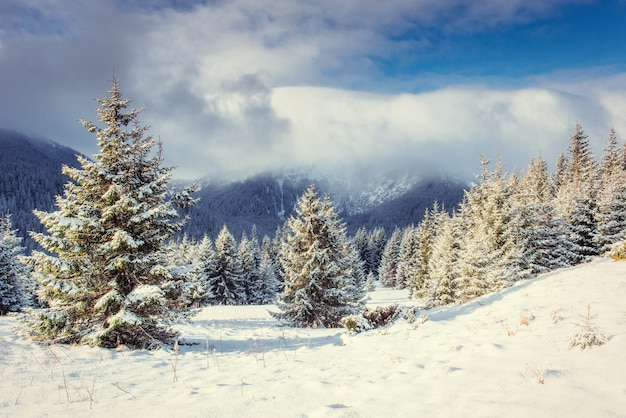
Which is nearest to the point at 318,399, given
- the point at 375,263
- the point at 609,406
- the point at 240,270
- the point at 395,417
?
the point at 395,417

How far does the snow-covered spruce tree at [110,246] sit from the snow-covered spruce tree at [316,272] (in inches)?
372

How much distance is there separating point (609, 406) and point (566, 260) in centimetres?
2935

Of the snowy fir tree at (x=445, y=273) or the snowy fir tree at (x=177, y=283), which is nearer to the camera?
the snowy fir tree at (x=177, y=283)

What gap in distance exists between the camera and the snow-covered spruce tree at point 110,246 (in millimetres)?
9094

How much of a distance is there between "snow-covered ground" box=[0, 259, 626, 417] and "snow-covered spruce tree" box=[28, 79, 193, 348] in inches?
37.2

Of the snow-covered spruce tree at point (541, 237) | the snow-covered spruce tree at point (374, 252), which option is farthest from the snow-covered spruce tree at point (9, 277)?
the snow-covered spruce tree at point (374, 252)

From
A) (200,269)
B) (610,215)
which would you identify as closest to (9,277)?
(200,269)

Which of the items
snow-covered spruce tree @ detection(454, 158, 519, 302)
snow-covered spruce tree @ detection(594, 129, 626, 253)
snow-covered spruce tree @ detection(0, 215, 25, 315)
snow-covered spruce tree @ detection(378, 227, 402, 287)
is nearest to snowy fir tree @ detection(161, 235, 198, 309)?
snow-covered spruce tree @ detection(454, 158, 519, 302)

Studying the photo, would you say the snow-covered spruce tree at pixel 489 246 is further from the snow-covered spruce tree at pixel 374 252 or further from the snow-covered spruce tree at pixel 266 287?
the snow-covered spruce tree at pixel 374 252

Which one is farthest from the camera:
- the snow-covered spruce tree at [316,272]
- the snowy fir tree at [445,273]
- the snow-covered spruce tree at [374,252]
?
the snow-covered spruce tree at [374,252]

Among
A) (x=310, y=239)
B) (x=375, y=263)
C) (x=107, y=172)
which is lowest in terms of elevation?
(x=375, y=263)

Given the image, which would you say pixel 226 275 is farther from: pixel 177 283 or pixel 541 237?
pixel 541 237

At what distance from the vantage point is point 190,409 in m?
4.60

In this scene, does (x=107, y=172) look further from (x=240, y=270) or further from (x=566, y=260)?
(x=240, y=270)
